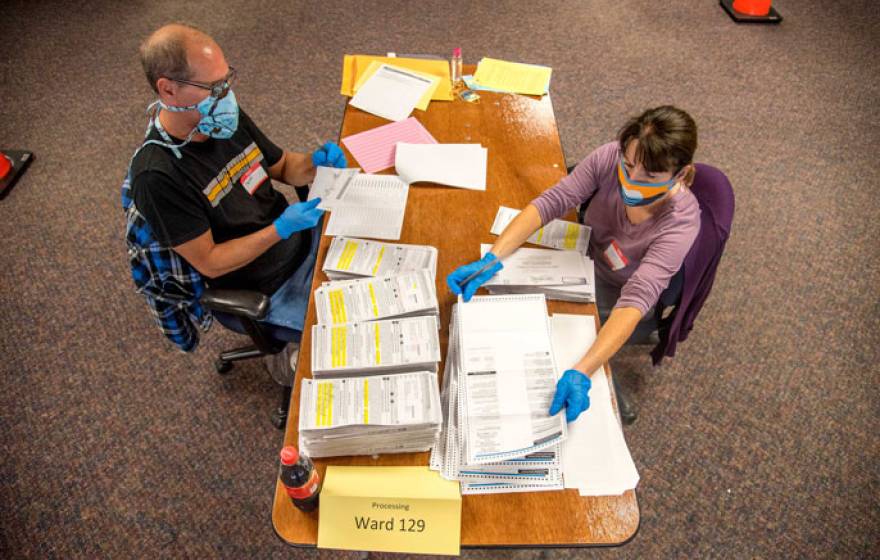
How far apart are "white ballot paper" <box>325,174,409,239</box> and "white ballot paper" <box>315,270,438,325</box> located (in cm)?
23

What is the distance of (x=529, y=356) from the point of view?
1.09 meters

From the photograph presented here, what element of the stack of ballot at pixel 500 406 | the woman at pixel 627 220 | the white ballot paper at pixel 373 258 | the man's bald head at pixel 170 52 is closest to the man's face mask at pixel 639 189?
the woman at pixel 627 220

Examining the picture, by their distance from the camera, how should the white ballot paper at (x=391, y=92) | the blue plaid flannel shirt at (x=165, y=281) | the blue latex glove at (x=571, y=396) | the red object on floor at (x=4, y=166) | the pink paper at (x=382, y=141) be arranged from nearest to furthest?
the blue latex glove at (x=571, y=396), the blue plaid flannel shirt at (x=165, y=281), the pink paper at (x=382, y=141), the white ballot paper at (x=391, y=92), the red object on floor at (x=4, y=166)

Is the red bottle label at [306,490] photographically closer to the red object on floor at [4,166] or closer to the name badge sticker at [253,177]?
the name badge sticker at [253,177]

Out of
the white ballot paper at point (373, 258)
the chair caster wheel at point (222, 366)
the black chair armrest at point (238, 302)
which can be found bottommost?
the chair caster wheel at point (222, 366)

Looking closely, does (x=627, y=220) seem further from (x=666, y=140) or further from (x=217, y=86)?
(x=217, y=86)

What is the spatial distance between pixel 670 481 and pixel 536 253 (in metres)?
1.02

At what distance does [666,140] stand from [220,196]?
1137mm

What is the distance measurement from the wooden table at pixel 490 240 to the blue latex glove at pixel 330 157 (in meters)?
0.17


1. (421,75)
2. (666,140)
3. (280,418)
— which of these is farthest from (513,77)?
(280,418)

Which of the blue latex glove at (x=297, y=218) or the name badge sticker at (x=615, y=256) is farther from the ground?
the blue latex glove at (x=297, y=218)

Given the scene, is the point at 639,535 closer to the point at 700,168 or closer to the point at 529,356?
the point at 529,356

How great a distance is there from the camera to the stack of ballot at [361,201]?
143cm

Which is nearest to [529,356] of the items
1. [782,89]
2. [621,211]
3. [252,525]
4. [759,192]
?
[621,211]
